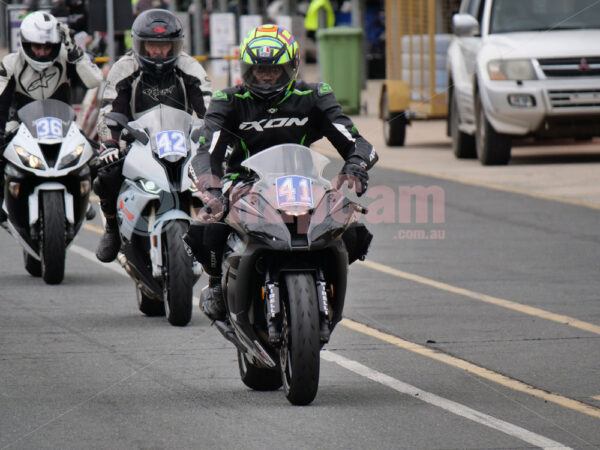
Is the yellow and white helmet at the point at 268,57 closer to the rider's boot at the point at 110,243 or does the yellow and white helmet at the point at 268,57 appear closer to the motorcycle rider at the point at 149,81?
the motorcycle rider at the point at 149,81

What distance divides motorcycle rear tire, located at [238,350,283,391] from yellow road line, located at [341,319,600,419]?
1056 mm

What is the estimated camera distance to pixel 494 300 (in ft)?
35.5

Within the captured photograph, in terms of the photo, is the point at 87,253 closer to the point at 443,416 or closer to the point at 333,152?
the point at 443,416

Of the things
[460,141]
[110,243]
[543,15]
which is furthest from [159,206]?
[460,141]

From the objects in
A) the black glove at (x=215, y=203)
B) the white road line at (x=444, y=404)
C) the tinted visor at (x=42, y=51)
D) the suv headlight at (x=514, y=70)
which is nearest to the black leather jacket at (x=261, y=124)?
the black glove at (x=215, y=203)

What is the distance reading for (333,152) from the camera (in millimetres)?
23172

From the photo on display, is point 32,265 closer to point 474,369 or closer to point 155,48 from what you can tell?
point 155,48

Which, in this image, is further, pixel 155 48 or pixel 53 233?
pixel 53 233

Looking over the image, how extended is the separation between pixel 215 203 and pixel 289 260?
0.50m

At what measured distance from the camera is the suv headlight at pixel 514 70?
19344 millimetres

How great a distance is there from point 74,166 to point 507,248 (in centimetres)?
384

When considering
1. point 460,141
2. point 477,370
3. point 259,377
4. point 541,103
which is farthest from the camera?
point 460,141

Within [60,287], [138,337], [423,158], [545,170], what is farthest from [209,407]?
[423,158]

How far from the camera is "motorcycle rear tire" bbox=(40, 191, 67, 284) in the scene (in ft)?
38.2
